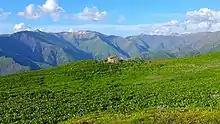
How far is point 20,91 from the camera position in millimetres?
61406

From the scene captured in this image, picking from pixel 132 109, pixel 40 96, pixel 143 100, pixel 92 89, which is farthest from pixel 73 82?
pixel 132 109

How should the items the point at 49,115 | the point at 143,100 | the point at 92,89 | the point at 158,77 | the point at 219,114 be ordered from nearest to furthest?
the point at 219,114 < the point at 49,115 < the point at 143,100 < the point at 92,89 < the point at 158,77

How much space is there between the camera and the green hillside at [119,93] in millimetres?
35375

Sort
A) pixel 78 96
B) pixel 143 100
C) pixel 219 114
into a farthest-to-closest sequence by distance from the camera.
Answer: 1. pixel 78 96
2. pixel 143 100
3. pixel 219 114

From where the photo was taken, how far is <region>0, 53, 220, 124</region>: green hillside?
35.4 m

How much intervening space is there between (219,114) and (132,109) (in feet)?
33.1

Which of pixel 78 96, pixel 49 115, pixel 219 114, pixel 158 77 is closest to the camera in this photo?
pixel 219 114

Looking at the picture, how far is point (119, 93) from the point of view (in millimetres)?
52625

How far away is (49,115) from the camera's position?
3891cm

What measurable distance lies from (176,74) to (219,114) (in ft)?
127

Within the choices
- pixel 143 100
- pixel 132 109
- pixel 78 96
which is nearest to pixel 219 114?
pixel 132 109

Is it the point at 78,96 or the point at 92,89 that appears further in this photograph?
the point at 92,89

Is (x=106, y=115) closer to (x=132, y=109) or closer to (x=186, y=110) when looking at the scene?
(x=132, y=109)

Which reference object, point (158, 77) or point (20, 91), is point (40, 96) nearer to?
point (20, 91)
